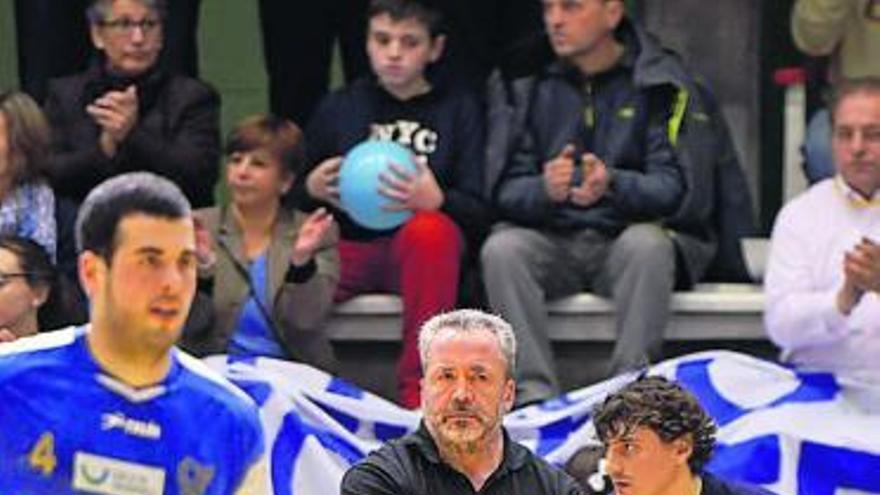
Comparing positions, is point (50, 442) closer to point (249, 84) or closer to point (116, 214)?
point (116, 214)

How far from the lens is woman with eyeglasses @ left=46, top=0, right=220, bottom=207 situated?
9.32 meters

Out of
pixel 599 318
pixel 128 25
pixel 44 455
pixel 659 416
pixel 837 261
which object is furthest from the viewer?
pixel 128 25

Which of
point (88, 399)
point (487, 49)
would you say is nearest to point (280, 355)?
point (487, 49)

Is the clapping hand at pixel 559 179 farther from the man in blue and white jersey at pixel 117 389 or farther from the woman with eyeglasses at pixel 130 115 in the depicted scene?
the man in blue and white jersey at pixel 117 389

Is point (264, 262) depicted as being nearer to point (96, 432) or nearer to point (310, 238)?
point (310, 238)

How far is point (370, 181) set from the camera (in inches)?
357

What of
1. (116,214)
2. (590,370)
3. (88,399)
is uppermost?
(116,214)

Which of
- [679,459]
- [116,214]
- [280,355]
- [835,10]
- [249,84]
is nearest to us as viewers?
[116,214]

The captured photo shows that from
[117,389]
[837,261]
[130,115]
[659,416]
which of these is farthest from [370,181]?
[117,389]

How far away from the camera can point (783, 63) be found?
10836 mm

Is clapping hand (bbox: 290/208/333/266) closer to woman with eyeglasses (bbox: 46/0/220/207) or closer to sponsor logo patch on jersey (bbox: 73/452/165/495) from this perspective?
woman with eyeglasses (bbox: 46/0/220/207)

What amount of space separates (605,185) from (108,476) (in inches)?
140

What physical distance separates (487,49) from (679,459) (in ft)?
12.6

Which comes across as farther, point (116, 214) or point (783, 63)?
point (783, 63)
